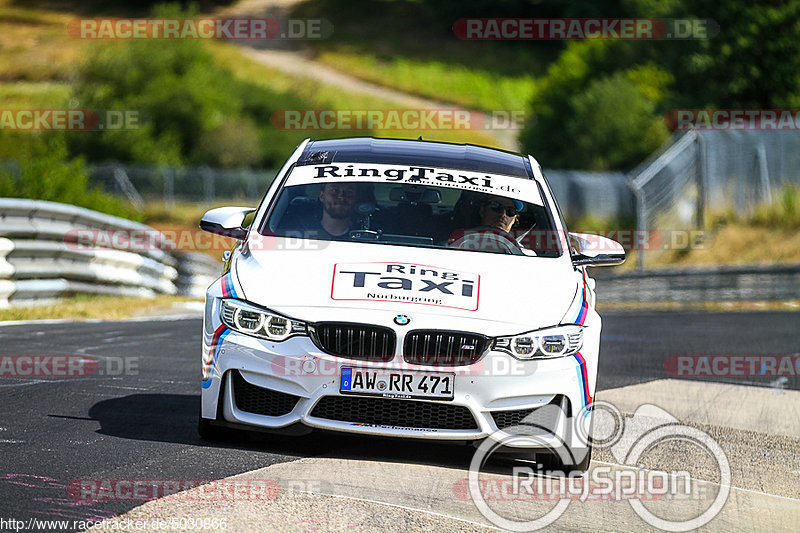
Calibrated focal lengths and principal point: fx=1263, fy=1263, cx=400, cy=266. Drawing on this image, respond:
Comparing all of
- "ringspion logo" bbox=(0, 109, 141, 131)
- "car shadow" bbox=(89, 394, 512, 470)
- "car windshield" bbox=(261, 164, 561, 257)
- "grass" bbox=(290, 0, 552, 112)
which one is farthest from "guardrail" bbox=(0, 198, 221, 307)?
"grass" bbox=(290, 0, 552, 112)

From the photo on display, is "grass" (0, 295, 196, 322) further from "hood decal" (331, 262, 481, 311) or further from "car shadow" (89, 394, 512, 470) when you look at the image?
"hood decal" (331, 262, 481, 311)

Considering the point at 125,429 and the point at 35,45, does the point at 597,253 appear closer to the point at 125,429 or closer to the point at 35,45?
the point at 125,429

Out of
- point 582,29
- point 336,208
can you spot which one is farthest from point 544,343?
point 582,29

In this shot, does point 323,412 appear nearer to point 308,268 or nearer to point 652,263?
point 308,268

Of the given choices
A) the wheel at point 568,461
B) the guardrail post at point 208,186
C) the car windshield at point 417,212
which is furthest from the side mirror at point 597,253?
the guardrail post at point 208,186

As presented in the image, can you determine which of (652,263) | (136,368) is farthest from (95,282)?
(652,263)

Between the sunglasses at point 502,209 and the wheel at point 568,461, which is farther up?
the sunglasses at point 502,209

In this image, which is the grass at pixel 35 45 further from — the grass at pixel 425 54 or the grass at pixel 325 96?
the grass at pixel 425 54

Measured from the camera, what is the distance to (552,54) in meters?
95.4

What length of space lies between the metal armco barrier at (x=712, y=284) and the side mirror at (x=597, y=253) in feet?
48.7

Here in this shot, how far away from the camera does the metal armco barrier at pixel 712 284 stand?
70.6 feet

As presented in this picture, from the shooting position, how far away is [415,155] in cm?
793

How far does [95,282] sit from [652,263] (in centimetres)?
1611

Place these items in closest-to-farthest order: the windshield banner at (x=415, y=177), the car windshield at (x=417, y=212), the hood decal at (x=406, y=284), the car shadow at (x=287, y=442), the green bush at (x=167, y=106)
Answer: the hood decal at (x=406, y=284) < the car shadow at (x=287, y=442) < the car windshield at (x=417, y=212) < the windshield banner at (x=415, y=177) < the green bush at (x=167, y=106)
